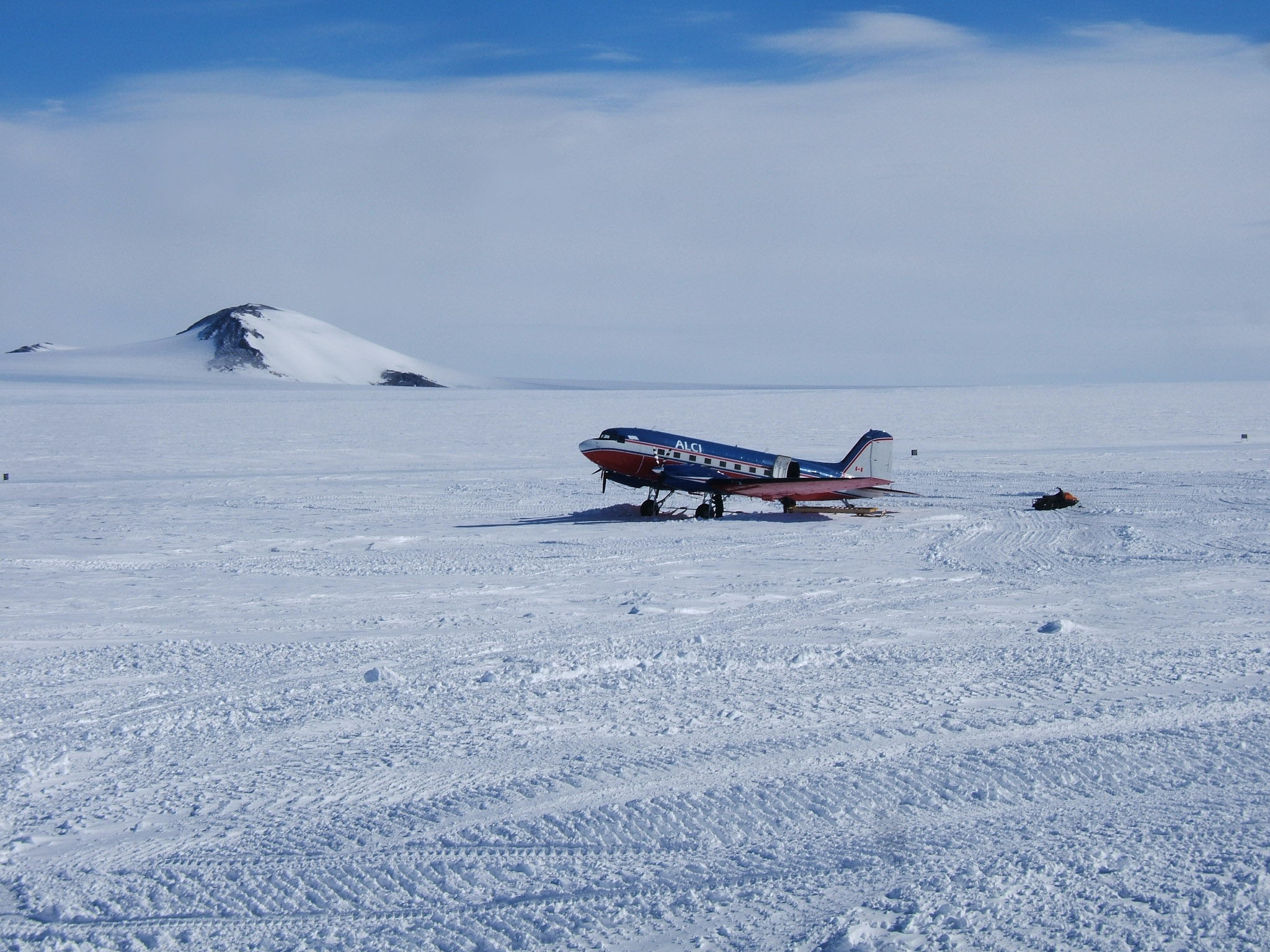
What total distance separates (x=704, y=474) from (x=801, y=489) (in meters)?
2.50

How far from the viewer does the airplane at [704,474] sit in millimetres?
25703

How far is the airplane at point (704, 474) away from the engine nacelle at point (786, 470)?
2 centimetres

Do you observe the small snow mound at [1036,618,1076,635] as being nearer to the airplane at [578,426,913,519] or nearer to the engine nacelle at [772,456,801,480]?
the airplane at [578,426,913,519]

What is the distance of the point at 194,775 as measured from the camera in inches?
324

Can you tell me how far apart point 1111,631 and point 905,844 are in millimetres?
7181

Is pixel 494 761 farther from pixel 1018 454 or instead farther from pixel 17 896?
pixel 1018 454

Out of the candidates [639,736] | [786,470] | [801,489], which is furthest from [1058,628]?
[786,470]

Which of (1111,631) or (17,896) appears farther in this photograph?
(1111,631)

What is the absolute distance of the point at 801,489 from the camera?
84.6 ft

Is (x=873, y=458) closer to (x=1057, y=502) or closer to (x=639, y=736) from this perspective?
(x=1057, y=502)

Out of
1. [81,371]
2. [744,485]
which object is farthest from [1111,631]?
[81,371]

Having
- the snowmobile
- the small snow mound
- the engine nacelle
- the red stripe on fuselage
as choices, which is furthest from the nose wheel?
the small snow mound

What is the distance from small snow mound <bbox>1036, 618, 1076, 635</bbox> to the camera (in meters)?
12.7

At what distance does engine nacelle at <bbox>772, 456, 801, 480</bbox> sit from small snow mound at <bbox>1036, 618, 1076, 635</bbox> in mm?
13858
